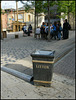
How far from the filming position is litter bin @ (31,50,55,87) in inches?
174

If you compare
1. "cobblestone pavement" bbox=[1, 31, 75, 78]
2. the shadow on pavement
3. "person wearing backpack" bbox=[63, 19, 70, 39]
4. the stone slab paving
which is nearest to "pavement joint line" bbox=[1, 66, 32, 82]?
the stone slab paving

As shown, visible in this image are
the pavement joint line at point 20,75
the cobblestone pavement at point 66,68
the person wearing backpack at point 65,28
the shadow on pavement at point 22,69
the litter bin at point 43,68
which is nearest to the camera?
the litter bin at point 43,68

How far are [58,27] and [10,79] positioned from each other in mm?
10361

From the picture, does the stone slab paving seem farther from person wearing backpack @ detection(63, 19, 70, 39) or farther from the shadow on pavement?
person wearing backpack @ detection(63, 19, 70, 39)

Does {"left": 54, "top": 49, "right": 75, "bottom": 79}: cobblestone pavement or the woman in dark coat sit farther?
the woman in dark coat

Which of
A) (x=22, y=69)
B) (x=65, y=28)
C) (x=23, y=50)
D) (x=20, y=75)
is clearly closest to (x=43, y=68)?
(x=20, y=75)

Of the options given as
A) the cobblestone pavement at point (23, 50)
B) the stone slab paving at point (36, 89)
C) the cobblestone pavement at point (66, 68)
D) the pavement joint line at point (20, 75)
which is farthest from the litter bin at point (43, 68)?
the cobblestone pavement at point (23, 50)

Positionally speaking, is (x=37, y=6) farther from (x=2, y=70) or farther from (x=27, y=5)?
(x=2, y=70)

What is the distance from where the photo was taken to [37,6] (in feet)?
56.0

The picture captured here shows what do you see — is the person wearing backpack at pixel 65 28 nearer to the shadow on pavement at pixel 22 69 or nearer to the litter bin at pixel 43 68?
the shadow on pavement at pixel 22 69

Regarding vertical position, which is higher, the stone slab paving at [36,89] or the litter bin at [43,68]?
the litter bin at [43,68]

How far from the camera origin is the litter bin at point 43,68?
4.42 m

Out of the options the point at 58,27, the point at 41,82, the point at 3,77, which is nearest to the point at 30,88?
the point at 41,82

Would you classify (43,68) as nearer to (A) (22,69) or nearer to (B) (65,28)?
(A) (22,69)
